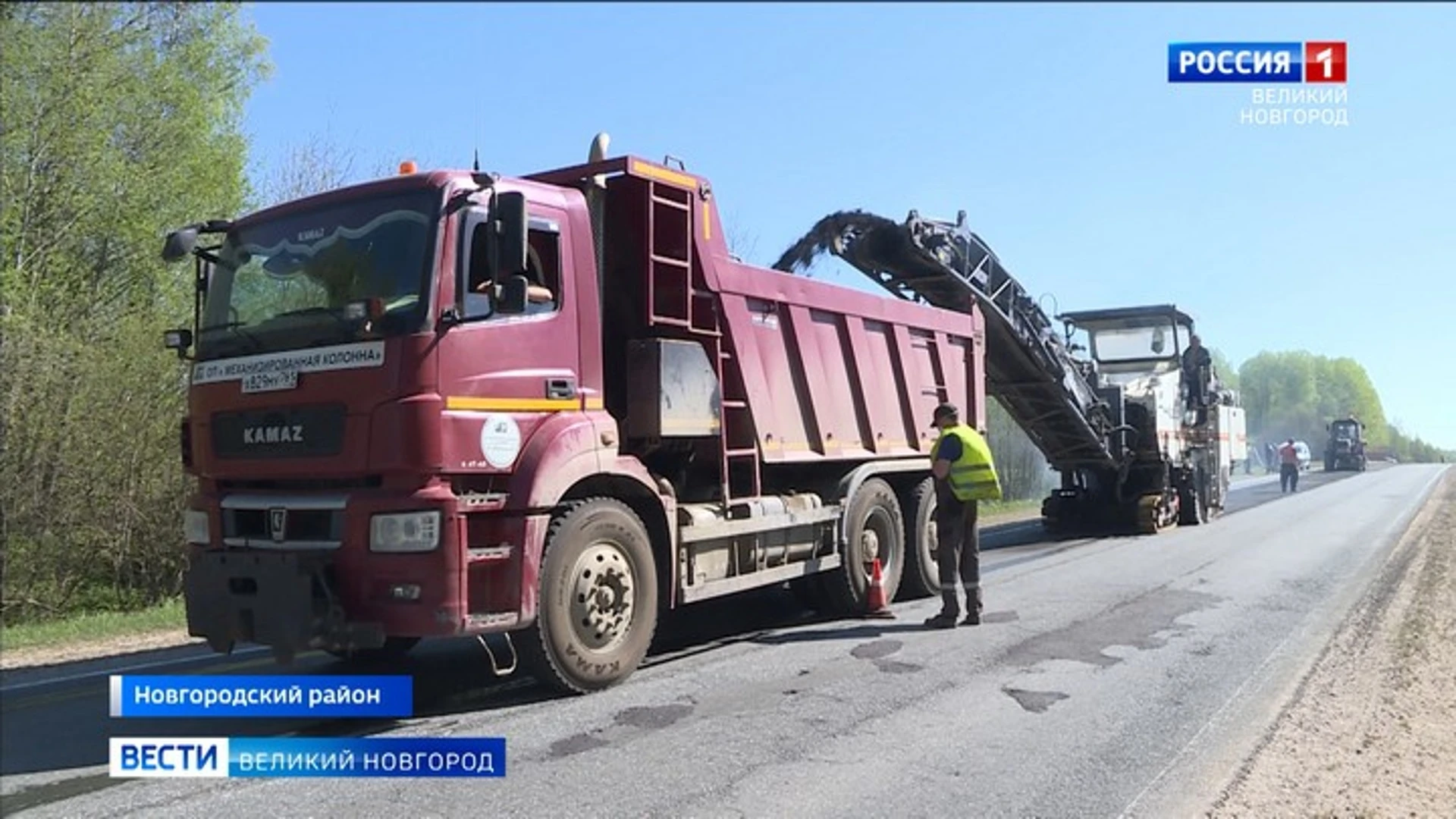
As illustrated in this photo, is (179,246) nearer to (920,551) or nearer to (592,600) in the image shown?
(592,600)

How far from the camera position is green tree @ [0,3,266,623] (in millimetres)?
10508

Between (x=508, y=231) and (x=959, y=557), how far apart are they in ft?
15.0

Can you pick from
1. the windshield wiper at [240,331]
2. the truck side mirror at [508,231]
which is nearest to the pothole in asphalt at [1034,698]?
the truck side mirror at [508,231]

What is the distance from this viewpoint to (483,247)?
17.3ft

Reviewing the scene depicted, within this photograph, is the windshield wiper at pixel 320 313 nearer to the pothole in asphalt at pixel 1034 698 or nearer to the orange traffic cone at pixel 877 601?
the pothole in asphalt at pixel 1034 698

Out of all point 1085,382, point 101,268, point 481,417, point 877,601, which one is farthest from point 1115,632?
point 101,268

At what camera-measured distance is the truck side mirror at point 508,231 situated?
5.03 metres

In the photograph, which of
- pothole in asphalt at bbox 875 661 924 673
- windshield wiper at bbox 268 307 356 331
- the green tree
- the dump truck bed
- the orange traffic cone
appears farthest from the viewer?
the green tree

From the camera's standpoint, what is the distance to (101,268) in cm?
1403

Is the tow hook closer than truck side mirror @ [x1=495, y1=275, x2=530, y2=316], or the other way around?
truck side mirror @ [x1=495, y1=275, x2=530, y2=316]

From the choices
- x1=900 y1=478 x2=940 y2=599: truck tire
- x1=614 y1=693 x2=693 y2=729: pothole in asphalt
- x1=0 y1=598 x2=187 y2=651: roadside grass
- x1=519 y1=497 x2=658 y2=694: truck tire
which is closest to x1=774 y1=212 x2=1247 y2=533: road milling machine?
x1=900 y1=478 x2=940 y2=599: truck tire

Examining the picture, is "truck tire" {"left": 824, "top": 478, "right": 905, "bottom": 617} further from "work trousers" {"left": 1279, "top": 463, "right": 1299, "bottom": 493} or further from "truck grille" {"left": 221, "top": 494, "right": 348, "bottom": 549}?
"work trousers" {"left": 1279, "top": 463, "right": 1299, "bottom": 493}

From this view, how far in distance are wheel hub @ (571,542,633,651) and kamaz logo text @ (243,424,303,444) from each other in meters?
1.59

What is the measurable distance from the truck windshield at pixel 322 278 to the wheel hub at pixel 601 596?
165 cm
